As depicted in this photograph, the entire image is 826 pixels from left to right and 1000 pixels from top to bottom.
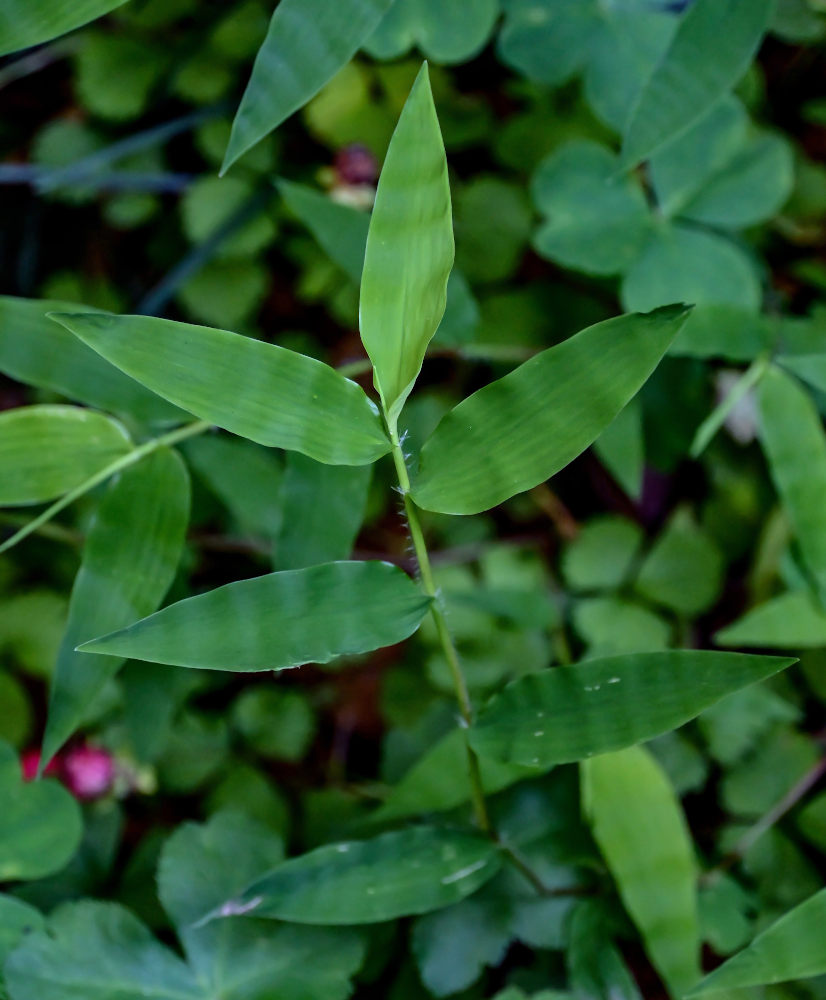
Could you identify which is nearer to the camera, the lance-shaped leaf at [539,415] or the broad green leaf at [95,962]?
the lance-shaped leaf at [539,415]

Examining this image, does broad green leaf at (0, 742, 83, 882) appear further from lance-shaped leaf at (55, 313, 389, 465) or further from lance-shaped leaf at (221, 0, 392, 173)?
lance-shaped leaf at (221, 0, 392, 173)

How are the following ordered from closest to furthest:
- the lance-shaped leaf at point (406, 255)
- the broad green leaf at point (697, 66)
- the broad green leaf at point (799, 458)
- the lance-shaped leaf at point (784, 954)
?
the lance-shaped leaf at point (406, 255) → the lance-shaped leaf at point (784, 954) → the broad green leaf at point (697, 66) → the broad green leaf at point (799, 458)

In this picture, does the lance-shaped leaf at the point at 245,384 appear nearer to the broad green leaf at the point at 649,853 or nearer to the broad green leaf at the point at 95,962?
the broad green leaf at the point at 649,853

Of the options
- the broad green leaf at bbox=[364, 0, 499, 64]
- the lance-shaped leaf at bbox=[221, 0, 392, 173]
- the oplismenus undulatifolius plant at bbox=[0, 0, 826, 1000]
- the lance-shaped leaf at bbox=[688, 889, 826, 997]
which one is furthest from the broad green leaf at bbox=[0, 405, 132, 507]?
the lance-shaped leaf at bbox=[688, 889, 826, 997]

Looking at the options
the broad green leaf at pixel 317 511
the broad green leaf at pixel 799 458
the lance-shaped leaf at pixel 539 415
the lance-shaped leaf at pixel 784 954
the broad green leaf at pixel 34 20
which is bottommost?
the lance-shaped leaf at pixel 784 954

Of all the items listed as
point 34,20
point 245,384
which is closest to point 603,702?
point 245,384

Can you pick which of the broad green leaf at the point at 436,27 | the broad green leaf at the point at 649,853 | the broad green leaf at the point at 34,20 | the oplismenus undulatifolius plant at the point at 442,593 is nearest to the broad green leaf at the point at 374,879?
the oplismenus undulatifolius plant at the point at 442,593

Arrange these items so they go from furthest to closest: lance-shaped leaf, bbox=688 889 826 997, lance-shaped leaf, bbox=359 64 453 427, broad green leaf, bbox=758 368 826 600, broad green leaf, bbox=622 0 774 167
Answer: broad green leaf, bbox=758 368 826 600 < broad green leaf, bbox=622 0 774 167 < lance-shaped leaf, bbox=688 889 826 997 < lance-shaped leaf, bbox=359 64 453 427
